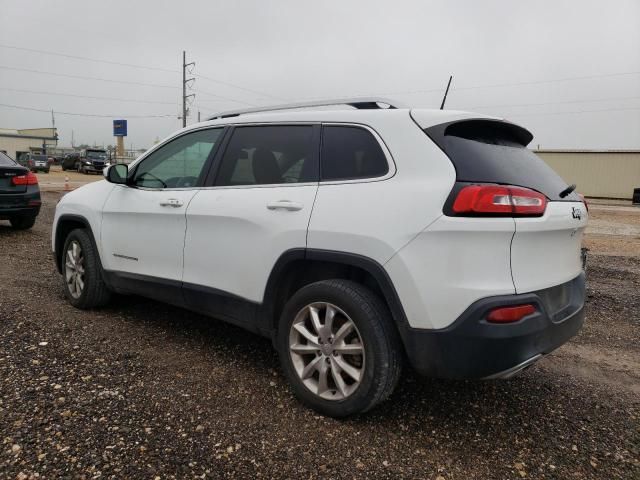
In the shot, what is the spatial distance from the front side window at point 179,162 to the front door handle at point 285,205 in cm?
Result: 88

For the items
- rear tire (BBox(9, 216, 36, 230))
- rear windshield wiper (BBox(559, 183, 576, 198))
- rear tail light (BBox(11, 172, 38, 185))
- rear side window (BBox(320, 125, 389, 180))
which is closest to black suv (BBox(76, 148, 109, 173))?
rear tire (BBox(9, 216, 36, 230))

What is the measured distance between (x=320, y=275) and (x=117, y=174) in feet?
7.13

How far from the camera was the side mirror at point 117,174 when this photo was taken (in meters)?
4.00

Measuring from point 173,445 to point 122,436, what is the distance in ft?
0.90

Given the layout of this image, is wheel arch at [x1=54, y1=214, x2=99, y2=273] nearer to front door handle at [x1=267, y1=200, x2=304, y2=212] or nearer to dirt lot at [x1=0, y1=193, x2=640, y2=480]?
dirt lot at [x1=0, y1=193, x2=640, y2=480]

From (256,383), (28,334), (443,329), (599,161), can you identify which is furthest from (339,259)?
(599,161)

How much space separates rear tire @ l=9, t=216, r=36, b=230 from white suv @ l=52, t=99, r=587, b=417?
20.8 feet

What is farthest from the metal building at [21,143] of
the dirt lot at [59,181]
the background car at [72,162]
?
the dirt lot at [59,181]

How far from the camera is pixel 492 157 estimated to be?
247 cm

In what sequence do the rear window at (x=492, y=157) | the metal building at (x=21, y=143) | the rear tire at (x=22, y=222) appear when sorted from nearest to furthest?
the rear window at (x=492, y=157)
the rear tire at (x=22, y=222)
the metal building at (x=21, y=143)

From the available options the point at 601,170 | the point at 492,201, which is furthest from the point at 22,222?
the point at 601,170

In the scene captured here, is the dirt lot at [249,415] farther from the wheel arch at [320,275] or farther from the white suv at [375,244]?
the wheel arch at [320,275]

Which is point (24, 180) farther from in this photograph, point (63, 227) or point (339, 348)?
point (339, 348)

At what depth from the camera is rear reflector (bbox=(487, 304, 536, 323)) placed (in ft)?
7.25
